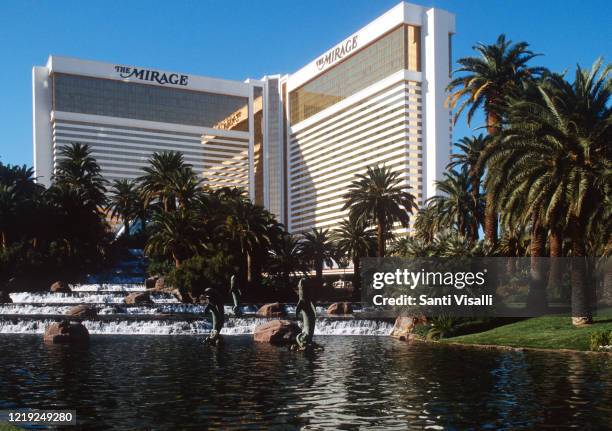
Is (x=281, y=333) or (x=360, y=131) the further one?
(x=360, y=131)

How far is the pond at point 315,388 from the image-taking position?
1454 centimetres

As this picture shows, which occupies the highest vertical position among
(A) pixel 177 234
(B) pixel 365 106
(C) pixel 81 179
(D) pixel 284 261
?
(B) pixel 365 106

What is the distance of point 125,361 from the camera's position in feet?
89.1

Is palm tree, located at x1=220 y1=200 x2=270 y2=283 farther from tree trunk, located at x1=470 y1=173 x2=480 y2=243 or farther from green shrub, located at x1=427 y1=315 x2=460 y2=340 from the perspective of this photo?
green shrub, located at x1=427 y1=315 x2=460 y2=340

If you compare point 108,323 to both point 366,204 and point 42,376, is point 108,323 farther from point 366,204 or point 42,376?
point 366,204

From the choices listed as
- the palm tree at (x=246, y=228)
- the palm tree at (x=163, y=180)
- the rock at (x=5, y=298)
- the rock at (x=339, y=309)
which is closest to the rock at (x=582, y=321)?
the rock at (x=339, y=309)

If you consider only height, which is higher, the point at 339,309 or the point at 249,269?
the point at 249,269

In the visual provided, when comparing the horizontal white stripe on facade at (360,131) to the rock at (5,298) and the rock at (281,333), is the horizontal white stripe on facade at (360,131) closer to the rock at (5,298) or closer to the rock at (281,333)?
the rock at (5,298)

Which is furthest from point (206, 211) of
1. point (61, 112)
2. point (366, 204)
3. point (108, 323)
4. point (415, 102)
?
point (61, 112)

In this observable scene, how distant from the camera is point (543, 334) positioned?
32.2 meters

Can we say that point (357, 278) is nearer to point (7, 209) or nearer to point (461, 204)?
point (461, 204)

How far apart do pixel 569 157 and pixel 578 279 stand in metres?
6.24

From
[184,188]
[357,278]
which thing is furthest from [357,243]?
[184,188]

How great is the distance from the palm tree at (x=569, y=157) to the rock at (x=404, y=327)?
9.41m
